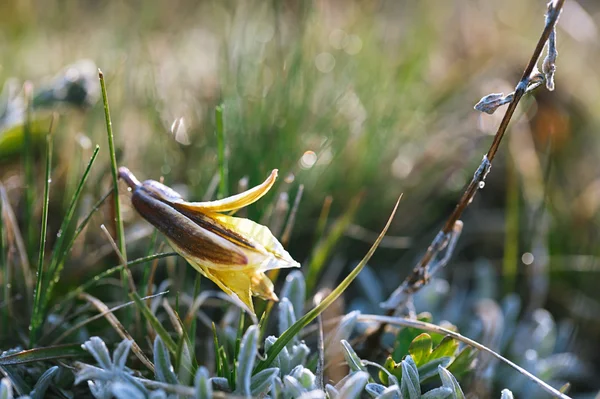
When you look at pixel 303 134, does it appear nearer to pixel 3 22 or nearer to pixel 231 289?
pixel 231 289

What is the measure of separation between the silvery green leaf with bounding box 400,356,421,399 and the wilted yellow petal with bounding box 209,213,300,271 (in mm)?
256

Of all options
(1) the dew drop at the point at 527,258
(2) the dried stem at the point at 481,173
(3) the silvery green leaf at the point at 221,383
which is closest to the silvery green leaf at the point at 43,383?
(3) the silvery green leaf at the point at 221,383

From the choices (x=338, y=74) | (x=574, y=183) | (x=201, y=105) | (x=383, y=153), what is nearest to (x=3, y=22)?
(x=201, y=105)

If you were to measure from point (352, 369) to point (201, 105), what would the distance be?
46.8 inches

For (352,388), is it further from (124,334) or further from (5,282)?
(5,282)

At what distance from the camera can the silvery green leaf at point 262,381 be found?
100cm

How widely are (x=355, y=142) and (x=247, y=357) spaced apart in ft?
3.73

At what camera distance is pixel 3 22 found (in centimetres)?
305

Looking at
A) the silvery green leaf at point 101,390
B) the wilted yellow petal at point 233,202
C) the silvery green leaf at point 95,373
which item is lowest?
the silvery green leaf at point 101,390

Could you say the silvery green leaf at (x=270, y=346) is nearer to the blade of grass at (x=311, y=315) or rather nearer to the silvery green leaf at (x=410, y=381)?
the blade of grass at (x=311, y=315)

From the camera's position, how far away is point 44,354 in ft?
3.59

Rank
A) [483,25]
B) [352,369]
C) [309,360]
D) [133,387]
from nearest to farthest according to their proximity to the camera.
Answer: [133,387], [352,369], [309,360], [483,25]

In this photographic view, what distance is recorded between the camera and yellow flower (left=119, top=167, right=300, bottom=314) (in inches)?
37.7

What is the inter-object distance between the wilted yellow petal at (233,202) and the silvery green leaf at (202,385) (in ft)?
0.78
